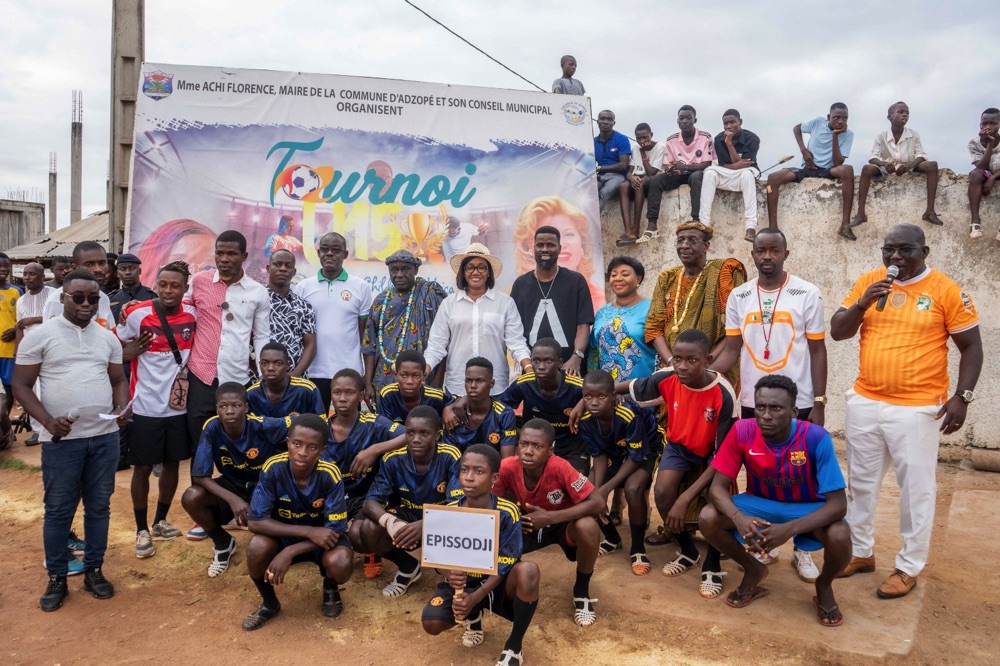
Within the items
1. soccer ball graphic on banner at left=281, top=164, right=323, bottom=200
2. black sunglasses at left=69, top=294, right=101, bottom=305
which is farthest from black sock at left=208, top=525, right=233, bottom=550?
soccer ball graphic on banner at left=281, top=164, right=323, bottom=200

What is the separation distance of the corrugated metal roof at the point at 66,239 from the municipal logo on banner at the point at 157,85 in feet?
40.3

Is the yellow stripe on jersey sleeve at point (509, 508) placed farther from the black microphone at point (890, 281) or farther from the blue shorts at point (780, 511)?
the black microphone at point (890, 281)

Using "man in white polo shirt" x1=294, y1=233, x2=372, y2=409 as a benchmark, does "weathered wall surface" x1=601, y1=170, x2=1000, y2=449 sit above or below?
above

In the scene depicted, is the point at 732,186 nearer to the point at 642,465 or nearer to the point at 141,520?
the point at 642,465

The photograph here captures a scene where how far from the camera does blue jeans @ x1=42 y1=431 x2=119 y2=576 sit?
4.00 m

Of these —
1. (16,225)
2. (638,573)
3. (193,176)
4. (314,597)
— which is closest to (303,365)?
(314,597)

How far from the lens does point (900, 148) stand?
24.6 ft

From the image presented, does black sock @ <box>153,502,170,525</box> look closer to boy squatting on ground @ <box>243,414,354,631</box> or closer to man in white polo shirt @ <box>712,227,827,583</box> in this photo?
boy squatting on ground @ <box>243,414,354,631</box>

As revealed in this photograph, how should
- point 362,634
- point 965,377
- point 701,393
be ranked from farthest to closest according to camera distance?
point 701,393, point 965,377, point 362,634

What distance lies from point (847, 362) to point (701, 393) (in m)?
3.93

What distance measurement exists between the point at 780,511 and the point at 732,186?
4.87 meters

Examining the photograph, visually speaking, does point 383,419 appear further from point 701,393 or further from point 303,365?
point 701,393

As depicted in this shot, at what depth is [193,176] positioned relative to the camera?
7.30 metres

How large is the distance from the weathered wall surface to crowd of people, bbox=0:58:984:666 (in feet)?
10.1
